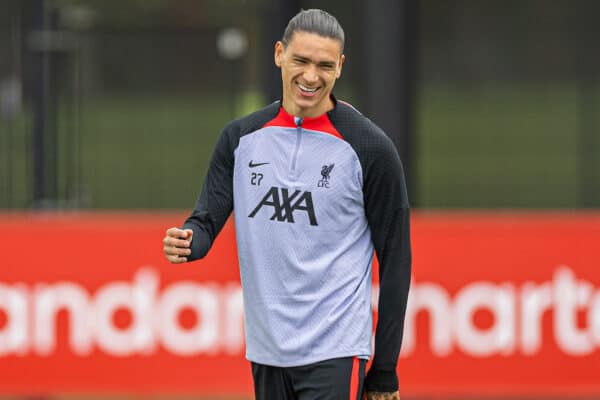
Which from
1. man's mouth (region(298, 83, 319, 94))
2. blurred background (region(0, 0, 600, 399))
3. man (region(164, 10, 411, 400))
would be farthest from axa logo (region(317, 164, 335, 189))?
blurred background (region(0, 0, 600, 399))

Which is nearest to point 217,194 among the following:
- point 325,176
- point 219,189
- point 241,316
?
point 219,189

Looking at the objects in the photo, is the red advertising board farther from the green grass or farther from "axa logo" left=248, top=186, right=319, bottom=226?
"axa logo" left=248, top=186, right=319, bottom=226

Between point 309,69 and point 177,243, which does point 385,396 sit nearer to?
point 177,243

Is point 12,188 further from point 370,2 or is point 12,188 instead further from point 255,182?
point 255,182

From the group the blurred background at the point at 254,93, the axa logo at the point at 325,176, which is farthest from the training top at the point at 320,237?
the blurred background at the point at 254,93

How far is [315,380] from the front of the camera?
367cm

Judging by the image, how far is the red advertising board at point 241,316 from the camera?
22.6 ft

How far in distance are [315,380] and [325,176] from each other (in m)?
0.60

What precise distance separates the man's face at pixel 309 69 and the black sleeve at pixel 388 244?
8.9 inches

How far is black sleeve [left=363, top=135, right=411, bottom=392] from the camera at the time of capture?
366 centimetres

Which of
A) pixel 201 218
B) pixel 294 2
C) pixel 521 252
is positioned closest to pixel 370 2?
pixel 294 2

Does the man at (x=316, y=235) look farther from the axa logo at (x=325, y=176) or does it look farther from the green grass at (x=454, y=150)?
the green grass at (x=454, y=150)

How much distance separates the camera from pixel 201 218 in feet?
12.4

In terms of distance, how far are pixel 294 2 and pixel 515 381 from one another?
154 inches
